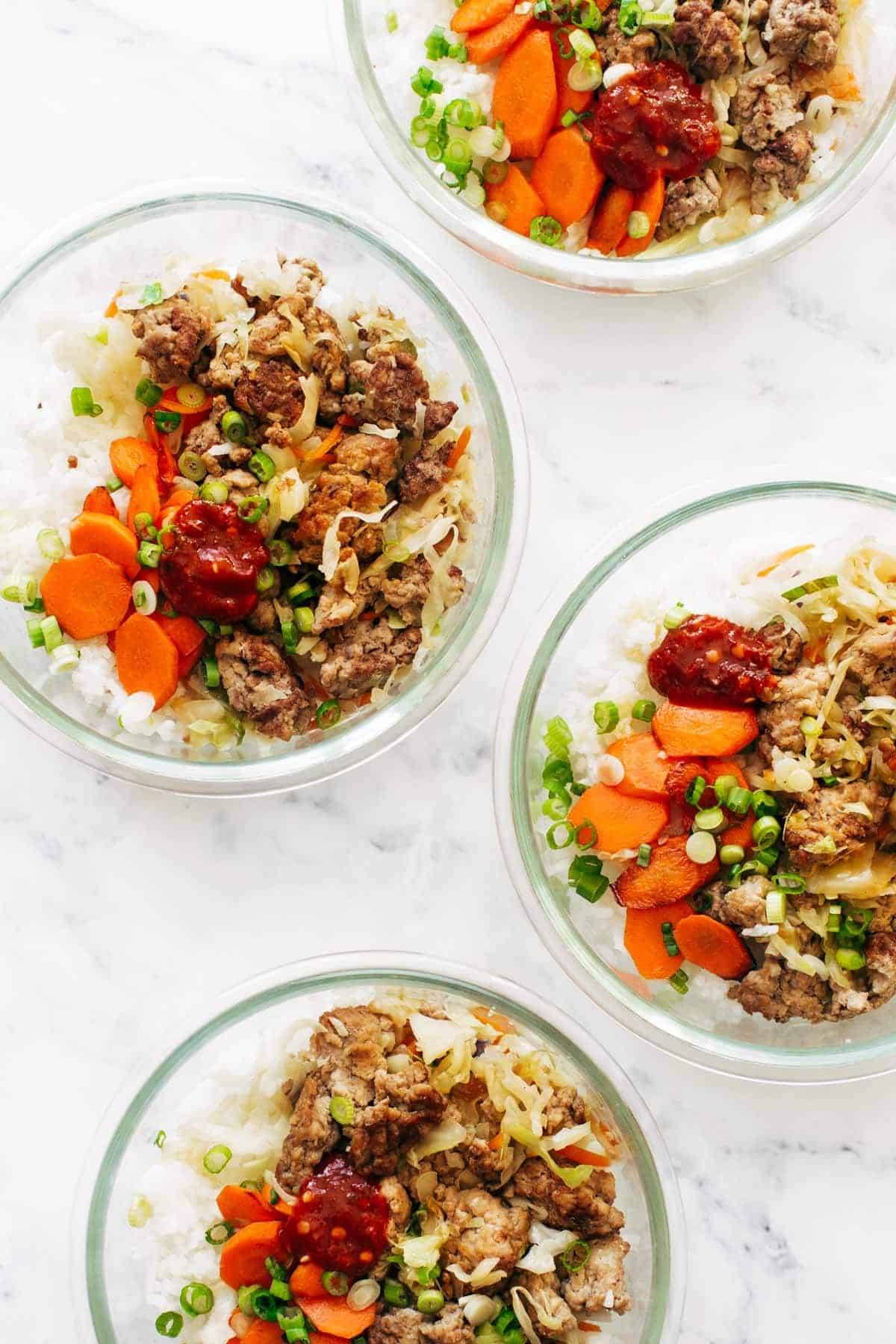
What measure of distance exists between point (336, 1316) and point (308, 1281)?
0.10m

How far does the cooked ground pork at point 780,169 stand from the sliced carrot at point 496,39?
1.99ft

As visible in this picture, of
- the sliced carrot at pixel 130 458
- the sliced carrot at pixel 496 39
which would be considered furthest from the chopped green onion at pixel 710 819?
the sliced carrot at pixel 496 39

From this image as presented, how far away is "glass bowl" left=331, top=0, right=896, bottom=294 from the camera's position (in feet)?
9.34

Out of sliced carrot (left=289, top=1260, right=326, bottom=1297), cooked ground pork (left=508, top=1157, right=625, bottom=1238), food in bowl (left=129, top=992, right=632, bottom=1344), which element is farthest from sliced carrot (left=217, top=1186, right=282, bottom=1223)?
cooked ground pork (left=508, top=1157, right=625, bottom=1238)

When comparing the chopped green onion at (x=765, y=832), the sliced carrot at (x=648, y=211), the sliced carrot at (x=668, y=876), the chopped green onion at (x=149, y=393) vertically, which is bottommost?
the sliced carrot at (x=668, y=876)

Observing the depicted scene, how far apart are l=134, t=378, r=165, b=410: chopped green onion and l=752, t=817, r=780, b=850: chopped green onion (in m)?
1.57

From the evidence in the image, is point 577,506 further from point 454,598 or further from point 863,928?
point 863,928

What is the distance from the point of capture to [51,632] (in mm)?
2674

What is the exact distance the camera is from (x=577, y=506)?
10.0 feet

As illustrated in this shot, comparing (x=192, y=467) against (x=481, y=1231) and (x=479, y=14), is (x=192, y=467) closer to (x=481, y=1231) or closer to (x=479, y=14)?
(x=479, y=14)

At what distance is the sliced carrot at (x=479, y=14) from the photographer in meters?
2.77

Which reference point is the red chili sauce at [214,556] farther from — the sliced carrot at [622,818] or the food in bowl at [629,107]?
the food in bowl at [629,107]

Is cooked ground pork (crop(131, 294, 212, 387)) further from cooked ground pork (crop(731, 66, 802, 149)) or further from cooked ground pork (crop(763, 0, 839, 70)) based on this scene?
cooked ground pork (crop(763, 0, 839, 70))

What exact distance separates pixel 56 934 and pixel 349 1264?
43.1 inches
